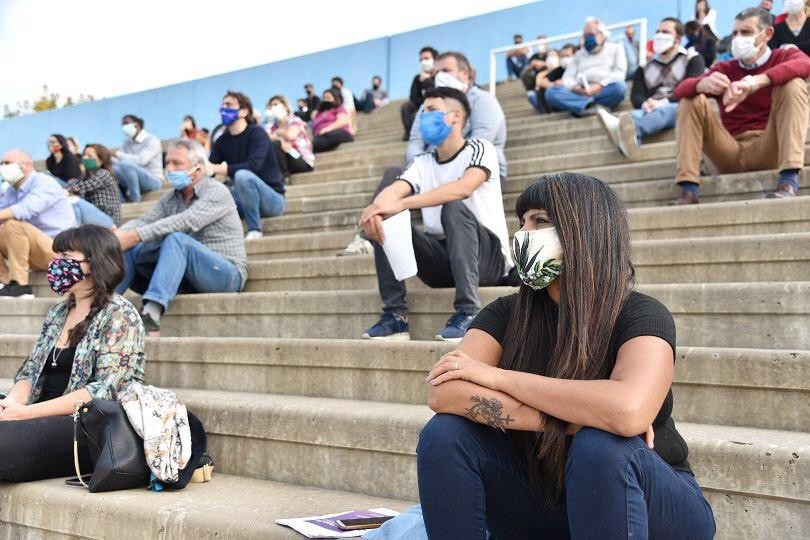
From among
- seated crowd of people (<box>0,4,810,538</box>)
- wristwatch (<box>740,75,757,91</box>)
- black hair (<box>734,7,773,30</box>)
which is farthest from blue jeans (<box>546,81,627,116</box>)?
wristwatch (<box>740,75,757,91</box>)

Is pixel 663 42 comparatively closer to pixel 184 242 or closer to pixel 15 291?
pixel 184 242

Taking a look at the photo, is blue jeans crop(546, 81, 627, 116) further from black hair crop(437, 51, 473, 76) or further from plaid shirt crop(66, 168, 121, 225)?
plaid shirt crop(66, 168, 121, 225)

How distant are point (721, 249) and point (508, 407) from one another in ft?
6.25

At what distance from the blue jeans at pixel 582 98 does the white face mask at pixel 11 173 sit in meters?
4.21

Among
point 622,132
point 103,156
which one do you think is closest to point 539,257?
point 622,132

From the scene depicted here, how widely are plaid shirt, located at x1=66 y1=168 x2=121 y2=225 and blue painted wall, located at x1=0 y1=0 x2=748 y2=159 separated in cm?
829

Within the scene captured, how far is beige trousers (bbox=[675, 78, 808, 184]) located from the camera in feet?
13.4

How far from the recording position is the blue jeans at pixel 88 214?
5.86m

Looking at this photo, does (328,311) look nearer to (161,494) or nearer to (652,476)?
(161,494)

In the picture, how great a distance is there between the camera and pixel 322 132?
862 cm

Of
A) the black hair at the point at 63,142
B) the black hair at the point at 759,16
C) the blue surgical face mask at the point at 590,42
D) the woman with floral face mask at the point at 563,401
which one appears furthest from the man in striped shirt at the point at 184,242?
the blue surgical face mask at the point at 590,42

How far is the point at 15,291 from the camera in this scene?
519 centimetres

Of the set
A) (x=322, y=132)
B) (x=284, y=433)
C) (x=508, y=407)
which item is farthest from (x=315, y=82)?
(x=508, y=407)

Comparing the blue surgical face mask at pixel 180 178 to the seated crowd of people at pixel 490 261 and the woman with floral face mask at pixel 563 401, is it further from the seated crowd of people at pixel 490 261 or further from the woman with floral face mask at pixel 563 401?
the woman with floral face mask at pixel 563 401
